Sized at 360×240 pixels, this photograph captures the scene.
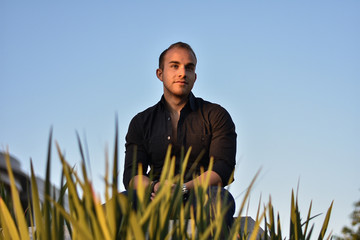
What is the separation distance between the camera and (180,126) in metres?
3.39

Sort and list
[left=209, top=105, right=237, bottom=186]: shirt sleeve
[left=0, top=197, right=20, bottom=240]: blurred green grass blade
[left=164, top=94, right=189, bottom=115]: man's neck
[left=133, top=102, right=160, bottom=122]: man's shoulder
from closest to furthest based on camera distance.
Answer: [left=0, top=197, right=20, bottom=240]: blurred green grass blade → [left=209, top=105, right=237, bottom=186]: shirt sleeve → [left=164, top=94, right=189, bottom=115]: man's neck → [left=133, top=102, right=160, bottom=122]: man's shoulder

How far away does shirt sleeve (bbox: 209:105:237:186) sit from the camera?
3.16m

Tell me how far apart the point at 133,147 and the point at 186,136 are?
1.24 feet

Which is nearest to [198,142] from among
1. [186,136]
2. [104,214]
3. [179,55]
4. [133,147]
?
[186,136]

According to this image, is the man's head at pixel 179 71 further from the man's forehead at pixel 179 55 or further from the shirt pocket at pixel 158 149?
the shirt pocket at pixel 158 149

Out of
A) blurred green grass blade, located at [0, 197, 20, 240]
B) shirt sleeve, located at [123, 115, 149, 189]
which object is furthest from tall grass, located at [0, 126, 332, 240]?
shirt sleeve, located at [123, 115, 149, 189]

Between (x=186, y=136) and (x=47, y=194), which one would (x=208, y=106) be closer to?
(x=186, y=136)

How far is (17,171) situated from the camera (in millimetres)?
34656

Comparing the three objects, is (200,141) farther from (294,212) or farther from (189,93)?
(294,212)

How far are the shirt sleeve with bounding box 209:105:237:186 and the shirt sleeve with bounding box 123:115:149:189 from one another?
0.49 m

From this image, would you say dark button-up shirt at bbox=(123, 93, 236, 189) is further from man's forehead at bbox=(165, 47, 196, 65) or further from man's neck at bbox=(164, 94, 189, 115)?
man's forehead at bbox=(165, 47, 196, 65)

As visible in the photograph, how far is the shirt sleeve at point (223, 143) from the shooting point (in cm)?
316

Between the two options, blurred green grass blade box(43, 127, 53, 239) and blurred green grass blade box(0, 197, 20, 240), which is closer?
blurred green grass blade box(43, 127, 53, 239)

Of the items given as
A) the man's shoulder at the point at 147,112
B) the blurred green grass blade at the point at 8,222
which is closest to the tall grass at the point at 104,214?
the blurred green grass blade at the point at 8,222
